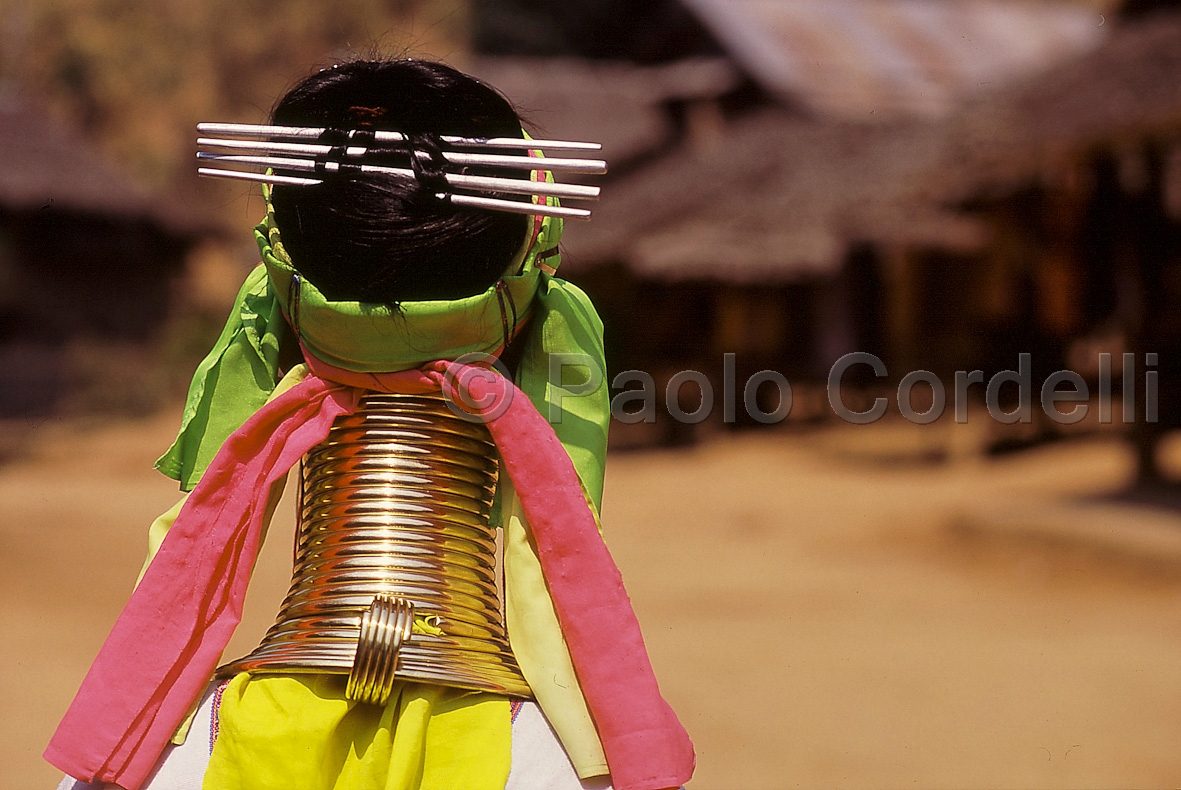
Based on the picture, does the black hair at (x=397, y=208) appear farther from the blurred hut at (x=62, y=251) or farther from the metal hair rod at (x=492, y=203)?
the blurred hut at (x=62, y=251)

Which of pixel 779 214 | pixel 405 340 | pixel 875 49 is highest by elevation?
pixel 875 49

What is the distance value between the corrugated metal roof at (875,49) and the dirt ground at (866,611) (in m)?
7.33

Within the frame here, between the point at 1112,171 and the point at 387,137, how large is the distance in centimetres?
1046

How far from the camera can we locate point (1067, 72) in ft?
33.1

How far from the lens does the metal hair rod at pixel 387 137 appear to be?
1651 mm

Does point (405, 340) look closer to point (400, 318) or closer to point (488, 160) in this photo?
point (400, 318)

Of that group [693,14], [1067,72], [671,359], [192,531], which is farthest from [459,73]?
[693,14]

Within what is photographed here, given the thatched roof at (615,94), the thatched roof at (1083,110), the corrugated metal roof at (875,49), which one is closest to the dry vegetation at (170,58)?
the thatched roof at (615,94)

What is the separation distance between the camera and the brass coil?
1.61 meters

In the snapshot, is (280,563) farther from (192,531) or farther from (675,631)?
(192,531)

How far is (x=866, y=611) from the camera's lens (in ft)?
24.2

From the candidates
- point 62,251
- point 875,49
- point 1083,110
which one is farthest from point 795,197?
point 62,251

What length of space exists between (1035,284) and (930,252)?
5.71 feet

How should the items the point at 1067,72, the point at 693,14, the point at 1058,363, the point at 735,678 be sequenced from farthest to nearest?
the point at 693,14 → the point at 1058,363 → the point at 1067,72 → the point at 735,678
